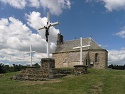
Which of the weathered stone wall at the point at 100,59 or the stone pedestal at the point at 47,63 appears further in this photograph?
the weathered stone wall at the point at 100,59

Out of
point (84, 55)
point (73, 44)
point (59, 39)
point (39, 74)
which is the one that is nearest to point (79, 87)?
point (39, 74)

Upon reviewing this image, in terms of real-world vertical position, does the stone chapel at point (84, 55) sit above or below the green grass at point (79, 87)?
above

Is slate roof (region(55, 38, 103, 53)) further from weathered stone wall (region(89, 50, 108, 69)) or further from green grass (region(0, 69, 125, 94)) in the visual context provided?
green grass (region(0, 69, 125, 94))

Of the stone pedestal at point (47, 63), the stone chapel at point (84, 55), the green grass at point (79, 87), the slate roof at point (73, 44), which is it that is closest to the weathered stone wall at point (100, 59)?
the stone chapel at point (84, 55)

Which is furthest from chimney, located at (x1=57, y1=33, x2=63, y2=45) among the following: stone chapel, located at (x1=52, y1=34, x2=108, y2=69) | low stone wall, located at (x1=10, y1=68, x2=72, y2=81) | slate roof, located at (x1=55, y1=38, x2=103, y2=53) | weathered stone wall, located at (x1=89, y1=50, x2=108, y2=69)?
low stone wall, located at (x1=10, y1=68, x2=72, y2=81)

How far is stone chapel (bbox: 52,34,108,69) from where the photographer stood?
4912cm

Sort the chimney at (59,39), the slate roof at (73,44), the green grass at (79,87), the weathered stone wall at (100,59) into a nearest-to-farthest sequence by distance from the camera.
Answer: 1. the green grass at (79,87)
2. the weathered stone wall at (100,59)
3. the slate roof at (73,44)
4. the chimney at (59,39)

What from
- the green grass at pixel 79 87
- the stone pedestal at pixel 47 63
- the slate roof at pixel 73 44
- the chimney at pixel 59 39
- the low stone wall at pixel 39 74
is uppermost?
the chimney at pixel 59 39

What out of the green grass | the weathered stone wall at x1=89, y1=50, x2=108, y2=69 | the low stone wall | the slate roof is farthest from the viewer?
the slate roof

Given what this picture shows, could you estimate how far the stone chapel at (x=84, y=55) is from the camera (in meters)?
49.1

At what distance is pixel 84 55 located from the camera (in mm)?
49031

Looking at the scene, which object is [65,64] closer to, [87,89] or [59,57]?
[59,57]

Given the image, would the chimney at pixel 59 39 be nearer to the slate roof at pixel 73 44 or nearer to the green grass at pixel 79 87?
the slate roof at pixel 73 44

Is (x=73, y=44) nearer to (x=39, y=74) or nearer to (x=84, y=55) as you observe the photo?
(x=84, y=55)
